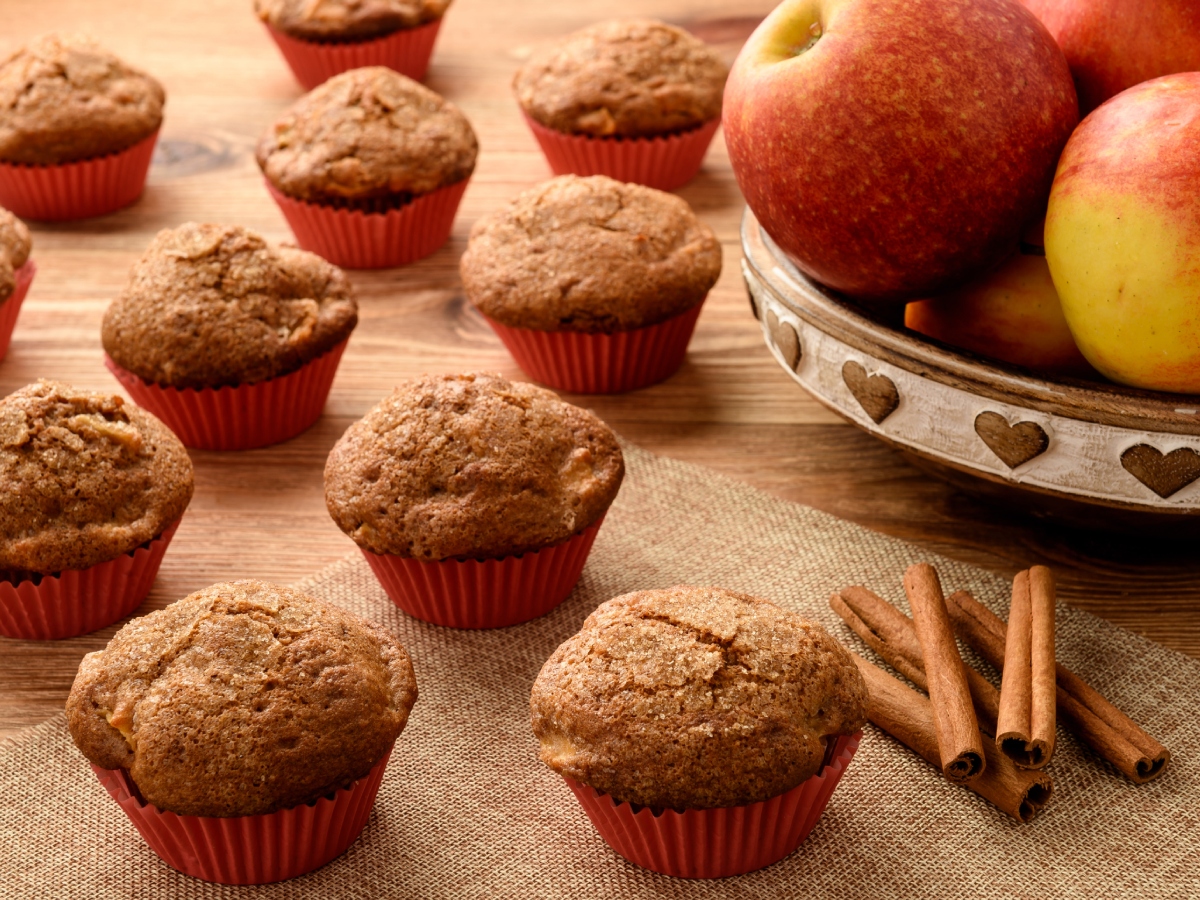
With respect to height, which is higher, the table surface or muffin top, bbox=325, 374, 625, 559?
muffin top, bbox=325, 374, 625, 559

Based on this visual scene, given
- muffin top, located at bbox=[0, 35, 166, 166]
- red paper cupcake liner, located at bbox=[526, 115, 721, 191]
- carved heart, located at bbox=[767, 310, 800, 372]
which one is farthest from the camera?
red paper cupcake liner, located at bbox=[526, 115, 721, 191]

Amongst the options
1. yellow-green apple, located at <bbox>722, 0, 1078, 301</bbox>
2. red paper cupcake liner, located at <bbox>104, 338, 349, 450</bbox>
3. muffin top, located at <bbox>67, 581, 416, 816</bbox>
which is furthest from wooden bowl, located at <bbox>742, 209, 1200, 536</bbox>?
red paper cupcake liner, located at <bbox>104, 338, 349, 450</bbox>

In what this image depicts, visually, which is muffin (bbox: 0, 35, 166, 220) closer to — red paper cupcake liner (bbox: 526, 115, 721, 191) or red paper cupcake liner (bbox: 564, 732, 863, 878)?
red paper cupcake liner (bbox: 526, 115, 721, 191)

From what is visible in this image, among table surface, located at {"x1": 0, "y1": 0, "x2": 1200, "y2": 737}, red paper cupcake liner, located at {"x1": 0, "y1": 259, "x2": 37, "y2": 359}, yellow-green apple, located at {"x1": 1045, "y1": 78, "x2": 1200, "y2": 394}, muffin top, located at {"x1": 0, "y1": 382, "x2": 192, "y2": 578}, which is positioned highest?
yellow-green apple, located at {"x1": 1045, "y1": 78, "x2": 1200, "y2": 394}

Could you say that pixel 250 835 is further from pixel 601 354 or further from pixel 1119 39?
pixel 1119 39

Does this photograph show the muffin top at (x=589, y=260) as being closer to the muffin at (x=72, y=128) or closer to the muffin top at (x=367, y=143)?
the muffin top at (x=367, y=143)

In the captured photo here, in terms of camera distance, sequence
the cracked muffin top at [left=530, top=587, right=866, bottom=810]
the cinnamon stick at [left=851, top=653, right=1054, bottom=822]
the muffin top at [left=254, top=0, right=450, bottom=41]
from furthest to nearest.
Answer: the muffin top at [left=254, top=0, right=450, bottom=41], the cinnamon stick at [left=851, top=653, right=1054, bottom=822], the cracked muffin top at [left=530, top=587, right=866, bottom=810]

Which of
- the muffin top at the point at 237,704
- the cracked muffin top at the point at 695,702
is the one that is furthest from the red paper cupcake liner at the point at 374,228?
the cracked muffin top at the point at 695,702

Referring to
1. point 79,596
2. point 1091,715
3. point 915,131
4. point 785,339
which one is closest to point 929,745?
point 1091,715
